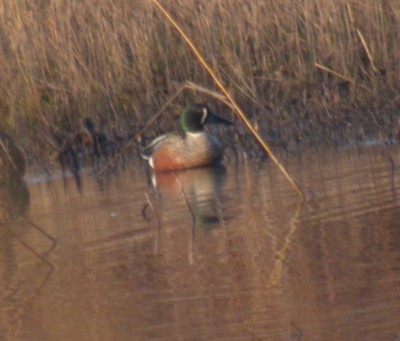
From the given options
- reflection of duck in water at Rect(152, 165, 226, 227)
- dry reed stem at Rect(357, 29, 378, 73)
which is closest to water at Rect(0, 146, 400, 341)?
reflection of duck in water at Rect(152, 165, 226, 227)

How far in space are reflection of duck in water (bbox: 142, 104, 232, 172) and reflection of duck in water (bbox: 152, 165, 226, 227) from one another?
0.31ft

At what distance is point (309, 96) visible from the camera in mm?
10812

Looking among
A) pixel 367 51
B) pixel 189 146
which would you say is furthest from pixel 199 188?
pixel 367 51

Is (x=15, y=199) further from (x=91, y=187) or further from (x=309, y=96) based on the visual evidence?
(x=309, y=96)

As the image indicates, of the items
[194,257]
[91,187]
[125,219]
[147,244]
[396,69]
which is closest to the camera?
[194,257]

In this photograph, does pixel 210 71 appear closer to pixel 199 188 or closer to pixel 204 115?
pixel 199 188

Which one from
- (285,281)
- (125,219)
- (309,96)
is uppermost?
(285,281)

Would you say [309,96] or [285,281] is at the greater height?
[285,281]

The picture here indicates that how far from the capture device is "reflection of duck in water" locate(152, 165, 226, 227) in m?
6.79

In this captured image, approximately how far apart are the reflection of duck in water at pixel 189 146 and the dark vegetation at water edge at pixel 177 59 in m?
0.41

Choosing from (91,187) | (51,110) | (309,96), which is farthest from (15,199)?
(309,96)

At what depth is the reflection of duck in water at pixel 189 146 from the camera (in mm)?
10141

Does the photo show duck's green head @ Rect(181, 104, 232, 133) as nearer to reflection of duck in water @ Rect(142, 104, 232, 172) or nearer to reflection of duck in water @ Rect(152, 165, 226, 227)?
reflection of duck in water @ Rect(142, 104, 232, 172)

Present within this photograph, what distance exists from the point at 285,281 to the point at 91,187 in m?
4.66
